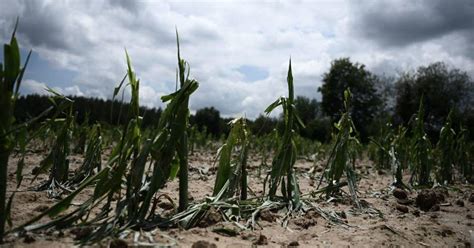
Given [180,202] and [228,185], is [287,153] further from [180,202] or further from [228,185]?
[180,202]

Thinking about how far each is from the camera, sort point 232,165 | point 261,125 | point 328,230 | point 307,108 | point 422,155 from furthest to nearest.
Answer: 1. point 307,108
2. point 261,125
3. point 422,155
4. point 232,165
5. point 328,230

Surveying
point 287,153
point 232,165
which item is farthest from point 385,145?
point 232,165

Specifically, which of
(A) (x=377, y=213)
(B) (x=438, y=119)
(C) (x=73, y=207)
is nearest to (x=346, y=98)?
(A) (x=377, y=213)

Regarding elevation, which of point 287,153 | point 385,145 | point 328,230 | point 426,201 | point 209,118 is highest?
point 209,118

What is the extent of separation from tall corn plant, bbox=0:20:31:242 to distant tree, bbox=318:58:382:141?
29591mm

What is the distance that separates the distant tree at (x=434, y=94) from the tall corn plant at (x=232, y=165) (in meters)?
24.2

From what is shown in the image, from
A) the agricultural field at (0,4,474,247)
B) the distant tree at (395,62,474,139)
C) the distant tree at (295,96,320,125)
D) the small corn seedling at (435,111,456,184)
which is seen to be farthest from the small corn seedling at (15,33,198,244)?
the distant tree at (295,96,320,125)

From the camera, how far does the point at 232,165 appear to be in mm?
2193

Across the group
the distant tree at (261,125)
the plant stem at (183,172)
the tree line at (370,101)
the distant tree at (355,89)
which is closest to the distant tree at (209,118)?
the tree line at (370,101)

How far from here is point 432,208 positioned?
2766 mm

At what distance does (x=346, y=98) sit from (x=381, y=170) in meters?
2.85

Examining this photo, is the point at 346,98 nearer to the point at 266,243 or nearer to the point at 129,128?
the point at 266,243

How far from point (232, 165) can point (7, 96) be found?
1248 mm

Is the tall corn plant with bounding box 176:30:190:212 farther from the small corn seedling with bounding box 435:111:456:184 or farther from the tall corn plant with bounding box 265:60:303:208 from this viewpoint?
the small corn seedling with bounding box 435:111:456:184
